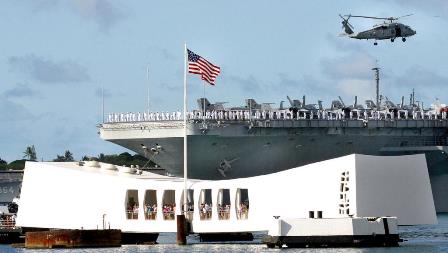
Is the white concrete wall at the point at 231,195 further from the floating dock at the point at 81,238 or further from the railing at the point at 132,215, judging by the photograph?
the floating dock at the point at 81,238

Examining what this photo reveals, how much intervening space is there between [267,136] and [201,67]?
23.0 metres

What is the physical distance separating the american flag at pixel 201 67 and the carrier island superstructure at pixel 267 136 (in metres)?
17.3

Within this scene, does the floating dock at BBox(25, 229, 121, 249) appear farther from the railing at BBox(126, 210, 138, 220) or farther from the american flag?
the american flag

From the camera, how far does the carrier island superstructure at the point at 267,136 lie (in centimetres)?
7994

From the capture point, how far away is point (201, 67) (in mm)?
60094

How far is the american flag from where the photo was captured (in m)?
59.9

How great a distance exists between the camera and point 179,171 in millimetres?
82125

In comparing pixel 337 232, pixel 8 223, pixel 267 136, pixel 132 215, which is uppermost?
pixel 267 136

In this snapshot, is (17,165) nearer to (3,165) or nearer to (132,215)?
(3,165)

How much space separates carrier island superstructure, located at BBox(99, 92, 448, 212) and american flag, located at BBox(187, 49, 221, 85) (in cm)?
1728

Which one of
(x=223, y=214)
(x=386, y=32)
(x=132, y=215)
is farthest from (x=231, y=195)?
(x=386, y=32)

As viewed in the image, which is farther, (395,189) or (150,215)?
(150,215)

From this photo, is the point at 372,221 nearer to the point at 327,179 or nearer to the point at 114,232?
the point at 327,179

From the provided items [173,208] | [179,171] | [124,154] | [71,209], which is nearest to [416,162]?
[173,208]
